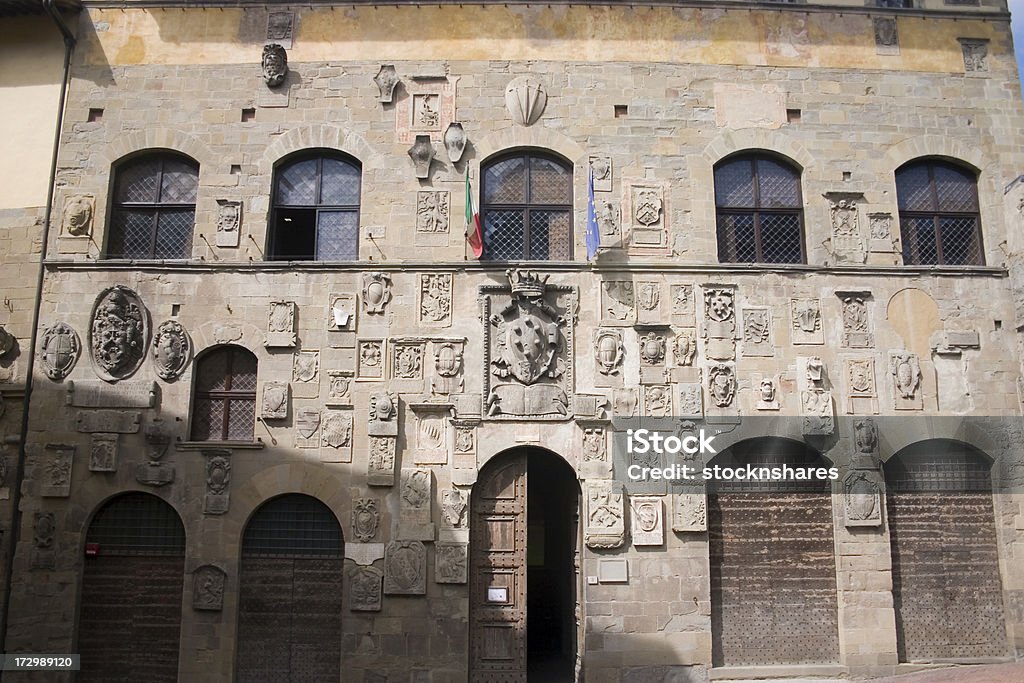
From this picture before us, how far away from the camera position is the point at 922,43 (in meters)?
13.3

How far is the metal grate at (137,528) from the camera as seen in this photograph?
11781 mm

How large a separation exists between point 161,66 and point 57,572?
7747 mm

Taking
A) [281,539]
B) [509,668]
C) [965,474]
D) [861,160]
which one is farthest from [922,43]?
[281,539]

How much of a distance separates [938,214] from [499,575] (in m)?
8.64

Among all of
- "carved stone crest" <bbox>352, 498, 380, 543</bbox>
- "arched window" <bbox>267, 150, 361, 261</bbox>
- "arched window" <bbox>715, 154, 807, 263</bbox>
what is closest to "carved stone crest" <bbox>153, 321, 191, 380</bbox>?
"arched window" <bbox>267, 150, 361, 261</bbox>

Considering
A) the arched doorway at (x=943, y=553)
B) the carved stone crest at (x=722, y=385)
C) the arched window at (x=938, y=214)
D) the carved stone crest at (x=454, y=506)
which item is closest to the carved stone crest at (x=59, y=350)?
the carved stone crest at (x=454, y=506)

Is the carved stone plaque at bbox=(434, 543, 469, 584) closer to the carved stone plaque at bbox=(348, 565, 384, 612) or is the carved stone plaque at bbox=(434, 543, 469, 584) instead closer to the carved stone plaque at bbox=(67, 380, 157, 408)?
the carved stone plaque at bbox=(348, 565, 384, 612)

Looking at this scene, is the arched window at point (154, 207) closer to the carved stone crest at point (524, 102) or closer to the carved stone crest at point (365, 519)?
the carved stone crest at point (365, 519)

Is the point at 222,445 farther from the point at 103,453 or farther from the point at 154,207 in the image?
the point at 154,207

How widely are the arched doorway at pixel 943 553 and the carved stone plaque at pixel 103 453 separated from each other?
11014 millimetres

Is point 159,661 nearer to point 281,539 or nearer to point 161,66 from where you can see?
point 281,539

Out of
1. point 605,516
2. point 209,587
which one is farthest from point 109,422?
point 605,516

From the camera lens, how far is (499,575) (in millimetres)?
11625

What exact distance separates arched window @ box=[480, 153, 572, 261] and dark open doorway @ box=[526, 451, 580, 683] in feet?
10.2
